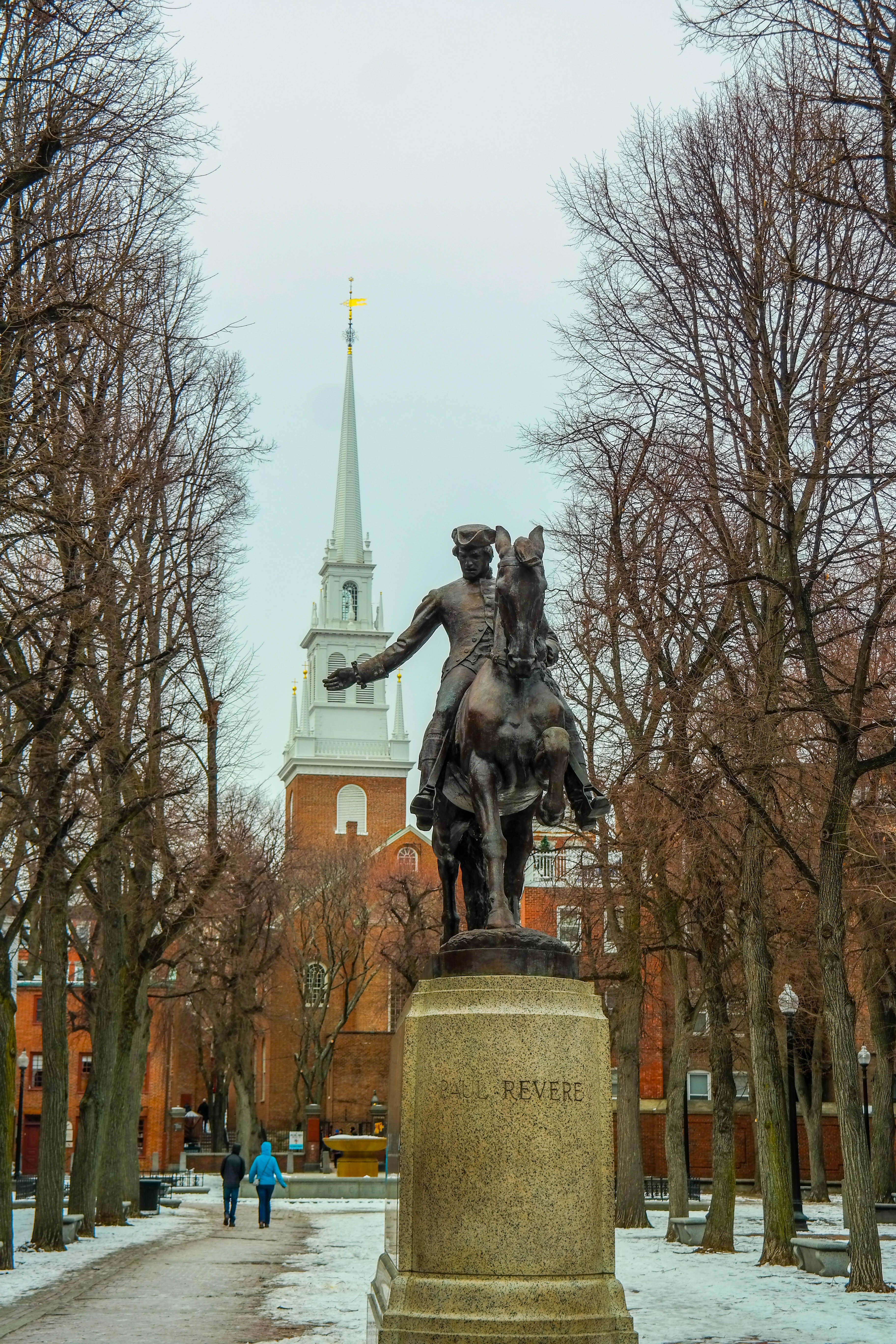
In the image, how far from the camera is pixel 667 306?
20.1 m

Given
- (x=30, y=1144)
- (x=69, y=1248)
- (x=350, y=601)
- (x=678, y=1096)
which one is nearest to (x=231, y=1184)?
(x=69, y=1248)

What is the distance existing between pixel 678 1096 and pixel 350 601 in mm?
61548

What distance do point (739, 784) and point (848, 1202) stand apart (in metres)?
4.71

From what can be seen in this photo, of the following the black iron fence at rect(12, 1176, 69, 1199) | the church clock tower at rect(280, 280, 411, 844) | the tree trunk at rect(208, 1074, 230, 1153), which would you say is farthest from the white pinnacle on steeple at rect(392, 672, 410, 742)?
the black iron fence at rect(12, 1176, 69, 1199)

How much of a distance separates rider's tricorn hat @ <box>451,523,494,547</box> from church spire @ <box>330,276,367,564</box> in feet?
254

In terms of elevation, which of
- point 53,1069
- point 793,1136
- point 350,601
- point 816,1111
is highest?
point 350,601

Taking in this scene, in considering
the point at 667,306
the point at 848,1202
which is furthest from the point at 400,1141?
the point at 667,306

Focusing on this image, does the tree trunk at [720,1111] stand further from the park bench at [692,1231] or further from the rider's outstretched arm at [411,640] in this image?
the rider's outstretched arm at [411,640]

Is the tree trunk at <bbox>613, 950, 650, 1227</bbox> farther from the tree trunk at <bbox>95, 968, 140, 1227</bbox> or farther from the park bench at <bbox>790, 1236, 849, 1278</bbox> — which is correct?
the tree trunk at <bbox>95, 968, 140, 1227</bbox>

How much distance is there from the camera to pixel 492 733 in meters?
9.57

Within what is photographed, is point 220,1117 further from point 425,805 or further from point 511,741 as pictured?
point 511,741

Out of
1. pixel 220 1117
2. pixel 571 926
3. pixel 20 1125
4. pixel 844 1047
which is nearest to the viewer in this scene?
pixel 844 1047

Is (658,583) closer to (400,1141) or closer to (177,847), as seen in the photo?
(400,1141)

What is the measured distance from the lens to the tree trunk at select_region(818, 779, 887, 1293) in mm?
16219
